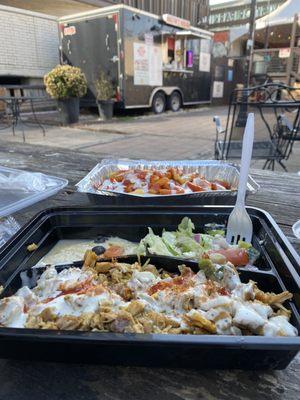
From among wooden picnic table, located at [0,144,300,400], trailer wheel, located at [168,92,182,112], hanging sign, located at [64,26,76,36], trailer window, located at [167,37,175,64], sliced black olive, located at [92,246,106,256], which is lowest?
trailer wheel, located at [168,92,182,112]

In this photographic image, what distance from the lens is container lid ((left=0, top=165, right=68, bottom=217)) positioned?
3.54 feet

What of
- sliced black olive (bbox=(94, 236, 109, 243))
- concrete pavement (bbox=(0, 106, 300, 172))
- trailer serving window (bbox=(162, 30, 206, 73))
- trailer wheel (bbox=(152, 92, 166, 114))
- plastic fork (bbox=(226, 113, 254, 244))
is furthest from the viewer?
trailer wheel (bbox=(152, 92, 166, 114))

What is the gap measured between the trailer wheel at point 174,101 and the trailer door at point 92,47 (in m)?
2.61

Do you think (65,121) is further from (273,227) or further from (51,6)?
(273,227)

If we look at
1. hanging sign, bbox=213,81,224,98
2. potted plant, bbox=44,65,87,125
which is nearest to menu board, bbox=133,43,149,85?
potted plant, bbox=44,65,87,125

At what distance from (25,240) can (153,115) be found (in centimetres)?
960

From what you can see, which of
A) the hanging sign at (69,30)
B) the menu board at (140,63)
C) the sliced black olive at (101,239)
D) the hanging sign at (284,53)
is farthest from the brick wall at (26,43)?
the sliced black olive at (101,239)

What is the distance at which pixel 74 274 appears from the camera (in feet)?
2.35

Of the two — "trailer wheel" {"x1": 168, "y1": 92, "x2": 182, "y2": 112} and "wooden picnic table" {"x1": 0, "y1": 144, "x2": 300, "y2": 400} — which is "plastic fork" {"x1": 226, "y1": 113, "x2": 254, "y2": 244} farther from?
"trailer wheel" {"x1": 168, "y1": 92, "x2": 182, "y2": 112}

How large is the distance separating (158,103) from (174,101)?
0.94 m

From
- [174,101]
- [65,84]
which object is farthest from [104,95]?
[174,101]

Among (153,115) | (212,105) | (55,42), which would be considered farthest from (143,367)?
(212,105)

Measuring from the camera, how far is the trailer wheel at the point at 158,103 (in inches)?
392

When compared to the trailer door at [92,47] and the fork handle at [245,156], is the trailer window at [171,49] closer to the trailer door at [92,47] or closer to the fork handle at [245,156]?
the trailer door at [92,47]
